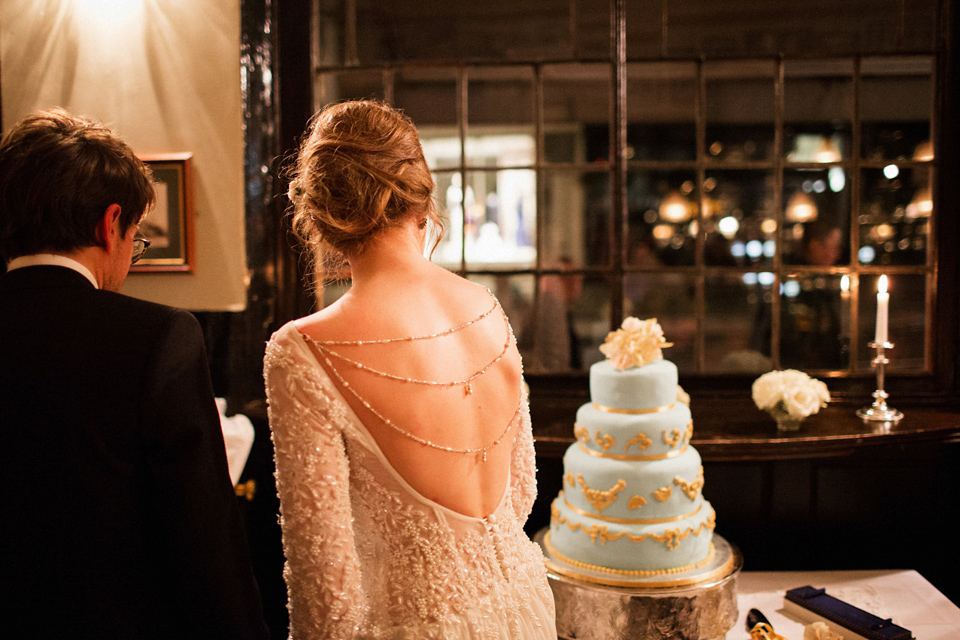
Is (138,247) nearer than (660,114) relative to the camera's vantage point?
Yes

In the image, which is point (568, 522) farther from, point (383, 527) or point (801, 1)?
point (801, 1)

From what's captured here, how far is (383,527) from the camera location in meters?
1.23

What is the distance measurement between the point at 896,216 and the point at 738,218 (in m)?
12.7

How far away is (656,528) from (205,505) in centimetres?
137

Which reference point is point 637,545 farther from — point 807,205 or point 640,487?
point 807,205

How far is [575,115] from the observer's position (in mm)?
15273

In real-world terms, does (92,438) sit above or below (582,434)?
above

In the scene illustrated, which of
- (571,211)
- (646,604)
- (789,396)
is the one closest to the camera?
(646,604)

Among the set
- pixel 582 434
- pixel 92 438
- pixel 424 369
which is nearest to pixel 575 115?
pixel 582 434

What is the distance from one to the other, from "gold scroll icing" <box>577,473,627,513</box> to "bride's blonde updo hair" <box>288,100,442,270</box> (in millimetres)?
1136

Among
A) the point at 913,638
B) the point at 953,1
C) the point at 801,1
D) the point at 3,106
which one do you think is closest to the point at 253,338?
the point at 3,106

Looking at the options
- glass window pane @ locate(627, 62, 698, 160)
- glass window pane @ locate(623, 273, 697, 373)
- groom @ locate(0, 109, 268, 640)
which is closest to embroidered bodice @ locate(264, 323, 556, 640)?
groom @ locate(0, 109, 268, 640)

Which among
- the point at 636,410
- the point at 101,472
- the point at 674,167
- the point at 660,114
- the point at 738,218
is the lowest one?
the point at 636,410

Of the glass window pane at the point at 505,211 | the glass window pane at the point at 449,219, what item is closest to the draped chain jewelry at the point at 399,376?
the glass window pane at the point at 449,219
